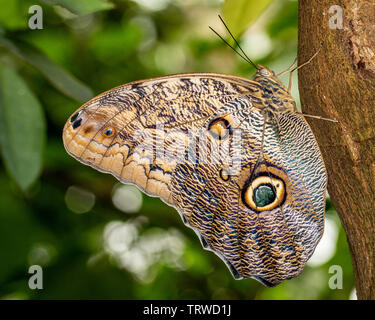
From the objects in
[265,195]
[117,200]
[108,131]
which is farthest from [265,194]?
[117,200]

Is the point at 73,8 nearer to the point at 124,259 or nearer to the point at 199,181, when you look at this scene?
the point at 199,181

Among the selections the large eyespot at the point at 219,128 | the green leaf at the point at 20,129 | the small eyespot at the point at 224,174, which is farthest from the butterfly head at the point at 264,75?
the green leaf at the point at 20,129

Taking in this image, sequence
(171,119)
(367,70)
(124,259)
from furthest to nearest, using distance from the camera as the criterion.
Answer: (124,259) < (171,119) < (367,70)

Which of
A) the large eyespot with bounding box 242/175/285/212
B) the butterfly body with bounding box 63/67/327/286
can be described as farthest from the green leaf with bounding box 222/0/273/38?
→ the large eyespot with bounding box 242/175/285/212

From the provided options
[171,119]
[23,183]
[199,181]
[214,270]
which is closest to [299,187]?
[199,181]

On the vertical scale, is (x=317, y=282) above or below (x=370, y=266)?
above

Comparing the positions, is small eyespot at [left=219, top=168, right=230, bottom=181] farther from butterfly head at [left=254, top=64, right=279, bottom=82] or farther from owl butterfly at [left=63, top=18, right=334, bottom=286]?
butterfly head at [left=254, top=64, right=279, bottom=82]

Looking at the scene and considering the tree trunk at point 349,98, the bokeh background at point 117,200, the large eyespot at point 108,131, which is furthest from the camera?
the bokeh background at point 117,200

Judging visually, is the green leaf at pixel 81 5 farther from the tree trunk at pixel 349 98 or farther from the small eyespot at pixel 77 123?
the tree trunk at pixel 349 98
